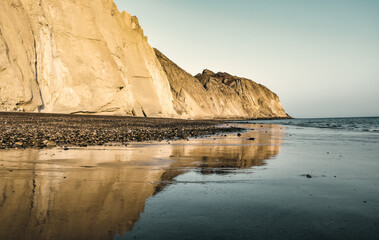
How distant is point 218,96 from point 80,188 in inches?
4377

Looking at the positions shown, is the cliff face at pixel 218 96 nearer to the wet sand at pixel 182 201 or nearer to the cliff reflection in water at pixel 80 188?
the cliff reflection in water at pixel 80 188

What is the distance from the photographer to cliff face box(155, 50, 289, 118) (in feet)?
267

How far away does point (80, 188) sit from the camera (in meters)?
4.58

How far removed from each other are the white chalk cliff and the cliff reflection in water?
27110mm

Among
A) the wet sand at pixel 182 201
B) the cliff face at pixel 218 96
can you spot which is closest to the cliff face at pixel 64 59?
the wet sand at pixel 182 201

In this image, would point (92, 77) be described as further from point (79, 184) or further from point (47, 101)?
point (79, 184)

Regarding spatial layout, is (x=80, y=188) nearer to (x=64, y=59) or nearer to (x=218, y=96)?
(x=64, y=59)

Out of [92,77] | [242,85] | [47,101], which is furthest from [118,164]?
[242,85]

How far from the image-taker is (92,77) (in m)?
A: 39.4

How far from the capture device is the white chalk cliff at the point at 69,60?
31.5 meters

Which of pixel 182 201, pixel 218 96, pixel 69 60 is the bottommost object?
pixel 182 201

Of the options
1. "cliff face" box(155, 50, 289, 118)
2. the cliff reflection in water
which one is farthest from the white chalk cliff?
the cliff reflection in water

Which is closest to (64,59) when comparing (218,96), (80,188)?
(80,188)

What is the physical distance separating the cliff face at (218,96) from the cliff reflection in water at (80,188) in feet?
215
